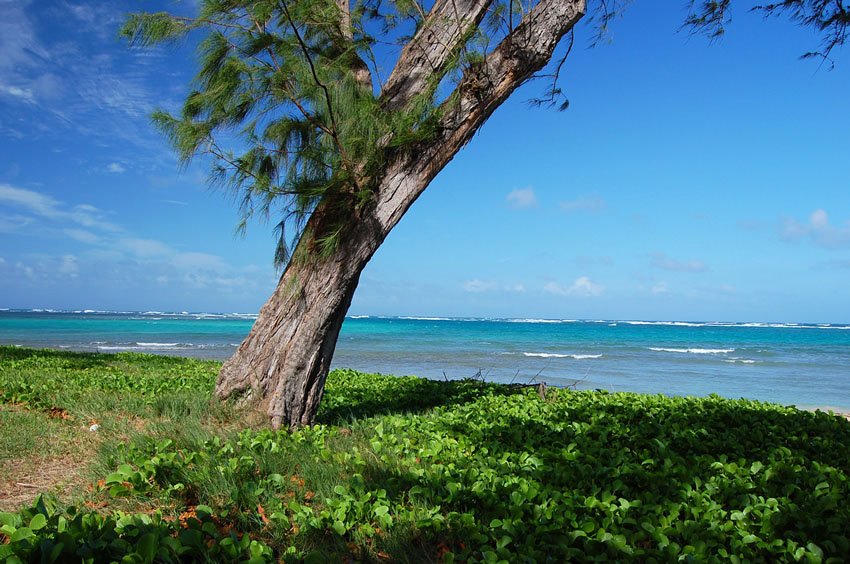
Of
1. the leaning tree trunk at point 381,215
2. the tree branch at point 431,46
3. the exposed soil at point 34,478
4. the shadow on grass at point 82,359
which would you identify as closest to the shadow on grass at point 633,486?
the leaning tree trunk at point 381,215

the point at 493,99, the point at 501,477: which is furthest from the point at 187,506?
the point at 493,99

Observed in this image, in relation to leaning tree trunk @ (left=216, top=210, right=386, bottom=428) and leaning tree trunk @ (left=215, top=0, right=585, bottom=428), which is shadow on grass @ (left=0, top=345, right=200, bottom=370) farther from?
leaning tree trunk @ (left=215, top=0, right=585, bottom=428)

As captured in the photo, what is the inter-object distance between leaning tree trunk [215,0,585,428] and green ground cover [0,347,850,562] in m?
0.45

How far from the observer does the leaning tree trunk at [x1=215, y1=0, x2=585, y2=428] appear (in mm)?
5047

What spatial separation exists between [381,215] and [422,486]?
8.03ft

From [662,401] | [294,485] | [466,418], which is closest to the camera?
[294,485]

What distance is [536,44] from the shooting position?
16.6 ft

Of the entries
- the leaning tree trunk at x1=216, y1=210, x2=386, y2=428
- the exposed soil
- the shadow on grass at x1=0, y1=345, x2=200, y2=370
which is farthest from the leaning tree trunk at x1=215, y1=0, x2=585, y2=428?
the shadow on grass at x1=0, y1=345, x2=200, y2=370

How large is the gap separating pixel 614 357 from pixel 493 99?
21666 mm

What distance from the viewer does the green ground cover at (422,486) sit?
276cm

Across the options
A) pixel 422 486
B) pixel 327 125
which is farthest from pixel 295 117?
pixel 422 486

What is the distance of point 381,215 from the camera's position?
5051 mm

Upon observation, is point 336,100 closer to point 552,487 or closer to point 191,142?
point 191,142

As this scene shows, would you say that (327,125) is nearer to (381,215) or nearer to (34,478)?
(381,215)
